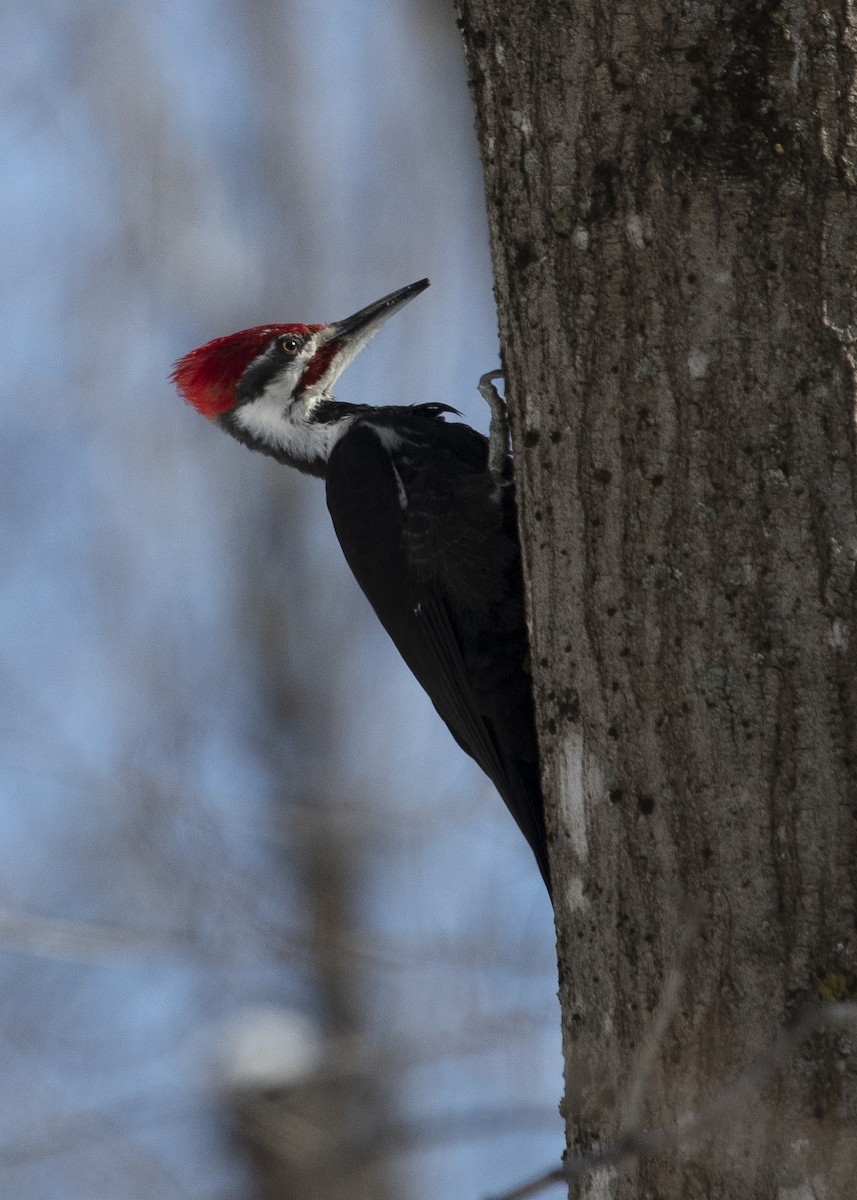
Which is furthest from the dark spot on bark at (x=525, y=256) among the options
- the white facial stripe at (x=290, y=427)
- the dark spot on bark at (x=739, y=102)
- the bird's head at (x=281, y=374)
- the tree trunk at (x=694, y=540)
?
the bird's head at (x=281, y=374)

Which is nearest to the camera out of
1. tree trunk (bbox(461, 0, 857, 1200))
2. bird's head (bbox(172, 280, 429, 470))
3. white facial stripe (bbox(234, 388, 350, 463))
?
tree trunk (bbox(461, 0, 857, 1200))

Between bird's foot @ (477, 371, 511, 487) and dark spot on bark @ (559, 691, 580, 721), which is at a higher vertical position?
bird's foot @ (477, 371, 511, 487)

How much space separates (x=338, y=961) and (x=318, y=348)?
1828 mm

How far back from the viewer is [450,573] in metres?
3.48

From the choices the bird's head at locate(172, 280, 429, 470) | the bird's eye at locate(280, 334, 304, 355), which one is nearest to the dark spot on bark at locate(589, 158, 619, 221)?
the bird's head at locate(172, 280, 429, 470)

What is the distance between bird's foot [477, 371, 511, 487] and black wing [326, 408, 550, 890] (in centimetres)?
7

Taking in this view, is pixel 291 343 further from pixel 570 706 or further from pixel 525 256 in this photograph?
pixel 570 706

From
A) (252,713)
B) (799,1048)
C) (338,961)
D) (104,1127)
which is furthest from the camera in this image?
(252,713)

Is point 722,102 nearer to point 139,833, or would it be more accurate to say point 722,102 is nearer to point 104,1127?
point 104,1127

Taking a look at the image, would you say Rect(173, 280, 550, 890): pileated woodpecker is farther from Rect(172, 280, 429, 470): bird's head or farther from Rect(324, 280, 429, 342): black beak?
Rect(324, 280, 429, 342): black beak

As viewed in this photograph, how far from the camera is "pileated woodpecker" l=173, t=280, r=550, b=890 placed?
3.32 meters

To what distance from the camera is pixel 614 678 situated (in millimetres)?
2166

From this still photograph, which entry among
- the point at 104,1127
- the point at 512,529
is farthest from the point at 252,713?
the point at 104,1127

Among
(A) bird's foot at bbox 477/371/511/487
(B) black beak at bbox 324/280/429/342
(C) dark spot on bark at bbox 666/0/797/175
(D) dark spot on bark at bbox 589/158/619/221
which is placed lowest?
(A) bird's foot at bbox 477/371/511/487
